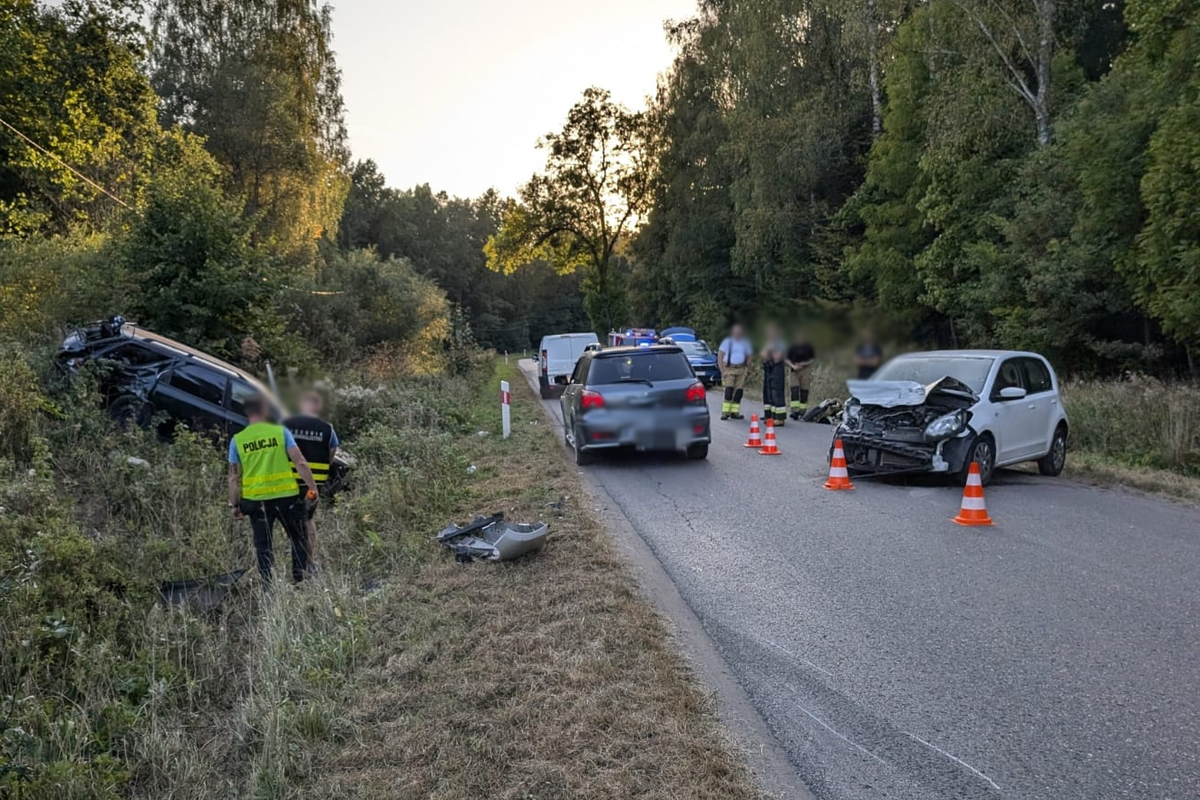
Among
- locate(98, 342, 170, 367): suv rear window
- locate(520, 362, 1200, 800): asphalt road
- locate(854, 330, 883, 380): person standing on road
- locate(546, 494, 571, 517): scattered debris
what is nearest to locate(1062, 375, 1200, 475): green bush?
locate(520, 362, 1200, 800): asphalt road

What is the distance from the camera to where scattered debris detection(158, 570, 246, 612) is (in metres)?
6.45

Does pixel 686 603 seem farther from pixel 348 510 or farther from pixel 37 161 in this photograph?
pixel 37 161

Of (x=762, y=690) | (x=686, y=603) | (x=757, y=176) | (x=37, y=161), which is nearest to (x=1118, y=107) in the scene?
(x=757, y=176)

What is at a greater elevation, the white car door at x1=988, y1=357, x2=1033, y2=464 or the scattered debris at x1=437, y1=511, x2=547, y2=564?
the white car door at x1=988, y1=357, x2=1033, y2=464

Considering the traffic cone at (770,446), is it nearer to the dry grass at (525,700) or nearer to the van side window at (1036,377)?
the van side window at (1036,377)

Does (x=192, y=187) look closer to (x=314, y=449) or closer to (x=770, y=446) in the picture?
(x=314, y=449)

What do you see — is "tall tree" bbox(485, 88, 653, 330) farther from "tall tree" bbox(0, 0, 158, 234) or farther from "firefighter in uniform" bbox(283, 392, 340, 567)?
"firefighter in uniform" bbox(283, 392, 340, 567)

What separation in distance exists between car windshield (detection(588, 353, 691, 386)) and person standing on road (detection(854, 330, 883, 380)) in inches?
313

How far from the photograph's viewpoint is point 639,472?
37.1 feet

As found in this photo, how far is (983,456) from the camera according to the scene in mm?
9164

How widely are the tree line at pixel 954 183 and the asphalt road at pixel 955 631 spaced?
1844 millimetres

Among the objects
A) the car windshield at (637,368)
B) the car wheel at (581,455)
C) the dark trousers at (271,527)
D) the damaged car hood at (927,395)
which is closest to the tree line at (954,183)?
the damaged car hood at (927,395)

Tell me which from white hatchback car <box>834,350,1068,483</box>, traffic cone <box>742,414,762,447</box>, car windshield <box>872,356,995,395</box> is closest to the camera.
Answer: car windshield <box>872,356,995,395</box>

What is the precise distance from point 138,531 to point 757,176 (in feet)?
24.4
